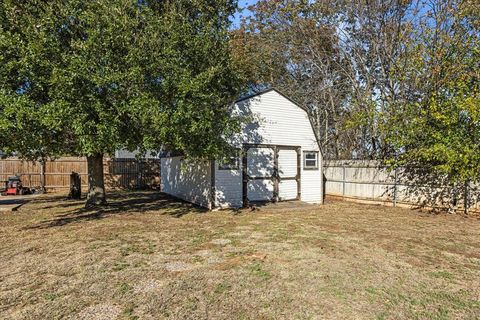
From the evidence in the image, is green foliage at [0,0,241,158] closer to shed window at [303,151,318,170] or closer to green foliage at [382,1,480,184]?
shed window at [303,151,318,170]

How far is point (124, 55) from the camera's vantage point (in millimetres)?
7500

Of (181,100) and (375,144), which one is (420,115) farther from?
(181,100)

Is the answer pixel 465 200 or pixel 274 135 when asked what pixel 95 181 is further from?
pixel 465 200

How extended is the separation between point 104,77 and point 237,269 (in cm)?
496

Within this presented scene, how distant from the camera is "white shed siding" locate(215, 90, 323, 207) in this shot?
1155cm

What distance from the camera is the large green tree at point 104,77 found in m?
7.05

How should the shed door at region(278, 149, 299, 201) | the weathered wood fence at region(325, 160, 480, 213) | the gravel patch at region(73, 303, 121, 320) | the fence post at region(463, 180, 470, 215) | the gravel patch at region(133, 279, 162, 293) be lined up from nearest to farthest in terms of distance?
the gravel patch at region(73, 303, 121, 320)
the gravel patch at region(133, 279, 162, 293)
the fence post at region(463, 180, 470, 215)
the weathered wood fence at region(325, 160, 480, 213)
the shed door at region(278, 149, 299, 201)

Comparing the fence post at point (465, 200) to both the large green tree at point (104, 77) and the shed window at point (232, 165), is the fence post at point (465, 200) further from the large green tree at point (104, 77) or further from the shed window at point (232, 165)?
the large green tree at point (104, 77)

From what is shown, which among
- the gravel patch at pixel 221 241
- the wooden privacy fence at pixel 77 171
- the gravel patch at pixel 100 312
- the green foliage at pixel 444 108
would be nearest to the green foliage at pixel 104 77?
the gravel patch at pixel 221 241

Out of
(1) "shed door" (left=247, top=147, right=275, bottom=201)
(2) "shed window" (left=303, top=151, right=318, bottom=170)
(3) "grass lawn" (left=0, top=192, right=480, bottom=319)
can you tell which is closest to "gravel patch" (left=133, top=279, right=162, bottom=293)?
(3) "grass lawn" (left=0, top=192, right=480, bottom=319)

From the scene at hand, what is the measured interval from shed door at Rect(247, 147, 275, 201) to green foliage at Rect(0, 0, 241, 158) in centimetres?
363

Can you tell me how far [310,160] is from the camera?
44.3 feet

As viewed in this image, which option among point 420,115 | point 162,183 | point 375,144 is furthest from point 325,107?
point 162,183

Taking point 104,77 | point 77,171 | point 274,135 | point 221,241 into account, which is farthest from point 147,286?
point 77,171
